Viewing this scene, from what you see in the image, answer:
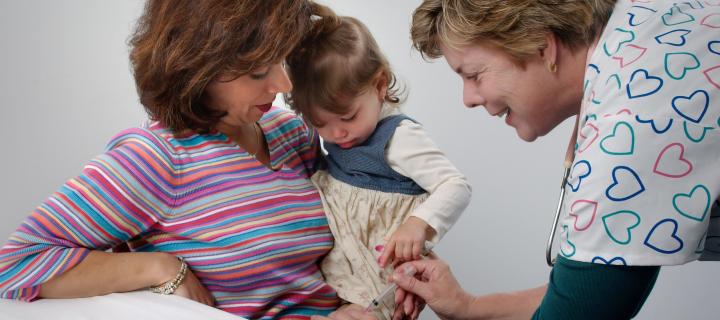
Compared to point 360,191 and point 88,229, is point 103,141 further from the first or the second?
point 360,191

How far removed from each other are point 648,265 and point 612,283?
57 millimetres

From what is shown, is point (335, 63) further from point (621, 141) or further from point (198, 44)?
point (621, 141)

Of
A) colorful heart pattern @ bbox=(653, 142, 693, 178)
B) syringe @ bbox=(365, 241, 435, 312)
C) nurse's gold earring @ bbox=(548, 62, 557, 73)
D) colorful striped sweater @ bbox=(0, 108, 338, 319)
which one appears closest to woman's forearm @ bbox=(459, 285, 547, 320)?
syringe @ bbox=(365, 241, 435, 312)

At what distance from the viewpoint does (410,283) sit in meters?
1.43

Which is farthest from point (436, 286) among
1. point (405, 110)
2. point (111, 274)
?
point (405, 110)

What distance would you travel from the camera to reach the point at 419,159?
1472mm

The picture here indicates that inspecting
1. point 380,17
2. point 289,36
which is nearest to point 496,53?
point 289,36

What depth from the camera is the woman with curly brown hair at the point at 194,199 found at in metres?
1.25

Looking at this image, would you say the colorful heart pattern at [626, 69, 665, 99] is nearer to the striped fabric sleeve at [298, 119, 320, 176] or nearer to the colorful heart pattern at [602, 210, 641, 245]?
the colorful heart pattern at [602, 210, 641, 245]

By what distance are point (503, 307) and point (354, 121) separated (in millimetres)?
572

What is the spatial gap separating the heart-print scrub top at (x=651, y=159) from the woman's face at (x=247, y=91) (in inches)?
27.2

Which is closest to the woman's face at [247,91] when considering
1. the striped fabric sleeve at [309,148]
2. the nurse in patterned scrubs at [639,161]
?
the striped fabric sleeve at [309,148]

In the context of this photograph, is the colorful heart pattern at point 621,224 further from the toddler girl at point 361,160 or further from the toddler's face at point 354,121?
the toddler's face at point 354,121

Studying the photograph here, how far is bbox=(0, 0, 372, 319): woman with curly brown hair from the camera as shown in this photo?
4.11ft
